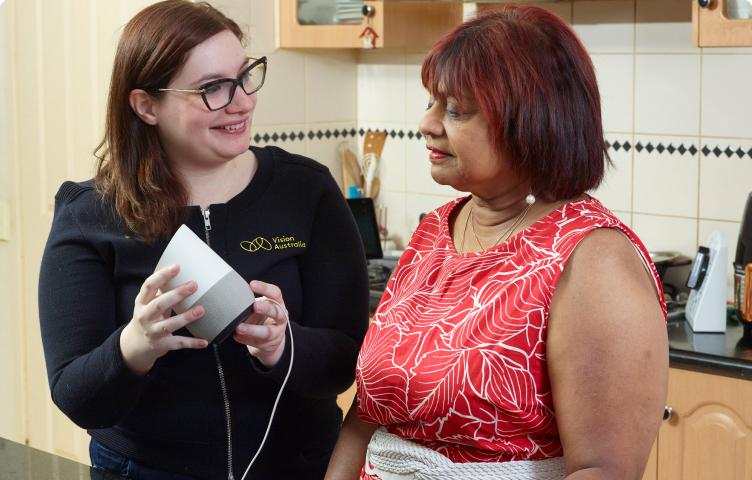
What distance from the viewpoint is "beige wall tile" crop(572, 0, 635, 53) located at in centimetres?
280

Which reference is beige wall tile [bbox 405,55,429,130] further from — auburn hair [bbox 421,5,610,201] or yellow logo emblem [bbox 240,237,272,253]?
auburn hair [bbox 421,5,610,201]

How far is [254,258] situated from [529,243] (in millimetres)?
478

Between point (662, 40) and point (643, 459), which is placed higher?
point (662, 40)

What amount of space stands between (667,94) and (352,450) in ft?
5.18

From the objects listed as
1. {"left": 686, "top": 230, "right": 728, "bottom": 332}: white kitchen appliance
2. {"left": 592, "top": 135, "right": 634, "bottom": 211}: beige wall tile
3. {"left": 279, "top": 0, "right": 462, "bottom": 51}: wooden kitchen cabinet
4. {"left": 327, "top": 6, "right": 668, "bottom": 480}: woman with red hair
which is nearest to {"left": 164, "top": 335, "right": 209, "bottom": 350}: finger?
{"left": 327, "top": 6, "right": 668, "bottom": 480}: woman with red hair

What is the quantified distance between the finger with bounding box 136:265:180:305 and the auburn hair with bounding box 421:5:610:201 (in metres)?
0.41

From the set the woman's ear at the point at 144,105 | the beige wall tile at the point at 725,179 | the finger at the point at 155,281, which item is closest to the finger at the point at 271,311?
the finger at the point at 155,281

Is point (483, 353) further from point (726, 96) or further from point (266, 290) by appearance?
point (726, 96)

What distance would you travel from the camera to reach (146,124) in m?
1.70

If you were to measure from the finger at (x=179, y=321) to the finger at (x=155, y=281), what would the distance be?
1.4 inches

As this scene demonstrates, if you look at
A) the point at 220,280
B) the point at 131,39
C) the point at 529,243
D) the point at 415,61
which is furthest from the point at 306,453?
the point at 415,61

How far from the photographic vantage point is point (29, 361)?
3465 millimetres

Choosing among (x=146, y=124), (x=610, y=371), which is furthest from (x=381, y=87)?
(x=610, y=371)

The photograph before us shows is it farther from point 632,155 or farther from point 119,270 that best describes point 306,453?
point 632,155
